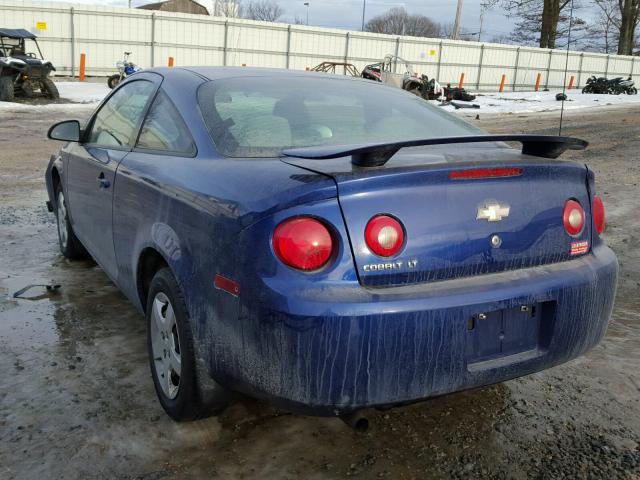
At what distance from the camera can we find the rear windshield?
2.82 m

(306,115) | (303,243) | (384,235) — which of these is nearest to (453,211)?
(384,235)

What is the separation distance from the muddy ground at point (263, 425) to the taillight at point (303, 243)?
0.84 metres

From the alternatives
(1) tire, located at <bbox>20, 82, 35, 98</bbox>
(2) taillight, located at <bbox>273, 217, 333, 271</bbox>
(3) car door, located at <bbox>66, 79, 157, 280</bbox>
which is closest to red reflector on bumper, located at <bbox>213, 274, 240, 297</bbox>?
(2) taillight, located at <bbox>273, 217, 333, 271</bbox>

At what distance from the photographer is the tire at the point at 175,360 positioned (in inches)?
100

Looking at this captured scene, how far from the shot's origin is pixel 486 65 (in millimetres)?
37188

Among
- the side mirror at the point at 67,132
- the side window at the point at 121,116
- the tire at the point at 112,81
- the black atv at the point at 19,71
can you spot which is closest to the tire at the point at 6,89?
the black atv at the point at 19,71

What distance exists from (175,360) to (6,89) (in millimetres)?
18701

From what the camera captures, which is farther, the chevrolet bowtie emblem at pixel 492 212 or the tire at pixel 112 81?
the tire at pixel 112 81

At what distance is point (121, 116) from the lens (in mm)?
3836

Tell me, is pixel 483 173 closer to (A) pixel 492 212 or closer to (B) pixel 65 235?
(A) pixel 492 212

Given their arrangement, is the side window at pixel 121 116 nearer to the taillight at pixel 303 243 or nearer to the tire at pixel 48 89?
the taillight at pixel 303 243

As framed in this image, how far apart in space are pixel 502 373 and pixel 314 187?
0.94 meters

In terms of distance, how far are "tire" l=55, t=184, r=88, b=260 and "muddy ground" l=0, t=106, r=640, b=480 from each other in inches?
31.9

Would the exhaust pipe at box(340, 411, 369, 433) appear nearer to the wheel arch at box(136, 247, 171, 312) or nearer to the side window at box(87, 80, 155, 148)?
the wheel arch at box(136, 247, 171, 312)
